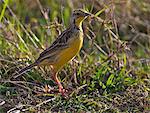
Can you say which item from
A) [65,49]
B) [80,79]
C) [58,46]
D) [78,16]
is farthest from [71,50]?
[80,79]

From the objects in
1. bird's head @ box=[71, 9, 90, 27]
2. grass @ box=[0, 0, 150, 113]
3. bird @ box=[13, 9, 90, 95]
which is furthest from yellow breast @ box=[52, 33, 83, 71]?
grass @ box=[0, 0, 150, 113]

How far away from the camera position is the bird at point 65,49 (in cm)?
520

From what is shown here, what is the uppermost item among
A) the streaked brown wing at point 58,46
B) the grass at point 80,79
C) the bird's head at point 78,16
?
the bird's head at point 78,16

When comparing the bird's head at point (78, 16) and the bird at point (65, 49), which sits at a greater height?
the bird's head at point (78, 16)

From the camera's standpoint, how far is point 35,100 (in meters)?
5.24

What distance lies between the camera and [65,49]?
Result: 5.22 metres

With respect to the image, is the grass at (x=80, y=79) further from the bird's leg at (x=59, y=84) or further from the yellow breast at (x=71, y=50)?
the yellow breast at (x=71, y=50)

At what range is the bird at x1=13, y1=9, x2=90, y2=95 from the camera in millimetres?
5203

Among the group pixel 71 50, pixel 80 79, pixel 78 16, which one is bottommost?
pixel 80 79

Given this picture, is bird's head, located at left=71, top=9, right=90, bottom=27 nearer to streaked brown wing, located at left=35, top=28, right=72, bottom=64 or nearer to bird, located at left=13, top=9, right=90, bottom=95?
bird, located at left=13, top=9, right=90, bottom=95

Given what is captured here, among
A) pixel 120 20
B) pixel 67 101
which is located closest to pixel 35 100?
pixel 67 101

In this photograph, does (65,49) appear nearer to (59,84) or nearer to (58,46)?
(58,46)

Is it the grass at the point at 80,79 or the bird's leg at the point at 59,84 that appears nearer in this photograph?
the grass at the point at 80,79

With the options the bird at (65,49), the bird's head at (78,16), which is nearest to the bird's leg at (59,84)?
the bird at (65,49)
